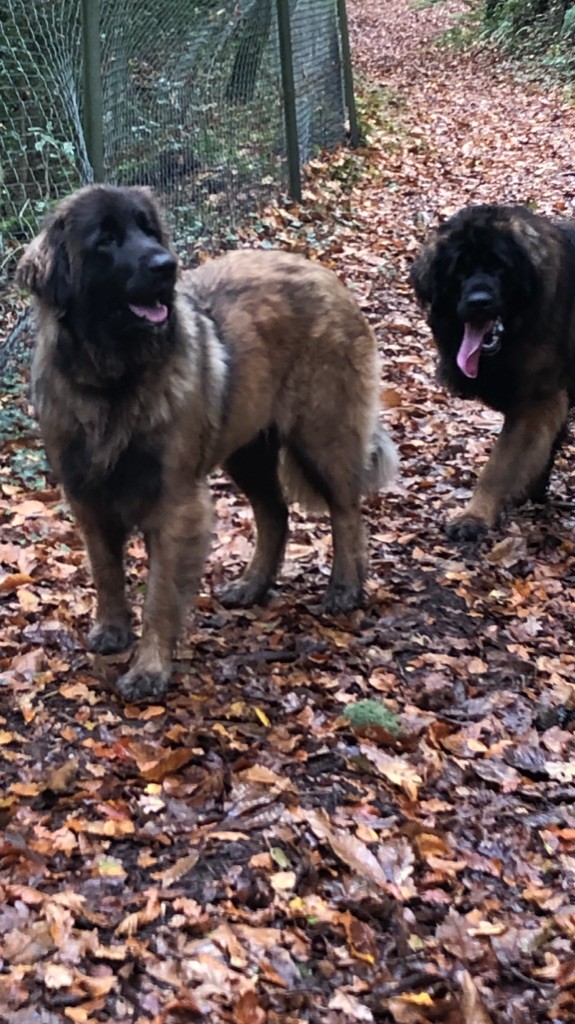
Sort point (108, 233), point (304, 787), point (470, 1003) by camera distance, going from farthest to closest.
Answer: point (108, 233) → point (304, 787) → point (470, 1003)

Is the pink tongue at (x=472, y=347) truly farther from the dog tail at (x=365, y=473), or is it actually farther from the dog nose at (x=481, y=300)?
the dog tail at (x=365, y=473)

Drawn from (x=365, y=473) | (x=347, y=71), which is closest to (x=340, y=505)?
(x=365, y=473)

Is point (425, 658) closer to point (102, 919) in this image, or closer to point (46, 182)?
point (102, 919)

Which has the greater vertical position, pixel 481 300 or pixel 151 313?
pixel 151 313

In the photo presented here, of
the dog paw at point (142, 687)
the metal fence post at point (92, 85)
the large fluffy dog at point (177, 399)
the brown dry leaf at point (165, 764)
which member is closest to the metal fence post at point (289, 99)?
the metal fence post at point (92, 85)

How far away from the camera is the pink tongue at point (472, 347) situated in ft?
18.8

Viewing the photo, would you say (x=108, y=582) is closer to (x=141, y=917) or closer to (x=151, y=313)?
(x=151, y=313)

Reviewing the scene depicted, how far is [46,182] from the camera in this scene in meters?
6.59

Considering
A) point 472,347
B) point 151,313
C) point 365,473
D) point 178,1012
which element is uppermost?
point 151,313

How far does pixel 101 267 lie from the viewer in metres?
3.72

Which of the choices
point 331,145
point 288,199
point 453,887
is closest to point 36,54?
point 288,199

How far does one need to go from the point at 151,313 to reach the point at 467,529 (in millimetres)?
2619

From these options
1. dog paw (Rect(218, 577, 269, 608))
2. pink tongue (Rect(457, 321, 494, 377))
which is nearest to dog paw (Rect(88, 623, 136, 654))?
dog paw (Rect(218, 577, 269, 608))

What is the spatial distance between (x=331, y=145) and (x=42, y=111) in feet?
22.5
